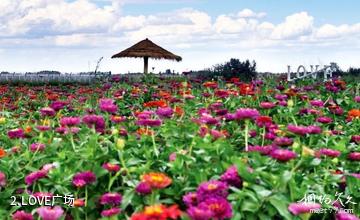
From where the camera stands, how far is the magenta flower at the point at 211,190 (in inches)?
96.3

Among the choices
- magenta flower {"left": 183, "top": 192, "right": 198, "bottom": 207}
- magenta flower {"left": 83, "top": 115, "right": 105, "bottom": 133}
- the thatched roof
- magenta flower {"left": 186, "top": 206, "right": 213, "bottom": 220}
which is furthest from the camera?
the thatched roof

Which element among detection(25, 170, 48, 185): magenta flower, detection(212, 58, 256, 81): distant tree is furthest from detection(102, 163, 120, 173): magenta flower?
detection(212, 58, 256, 81): distant tree

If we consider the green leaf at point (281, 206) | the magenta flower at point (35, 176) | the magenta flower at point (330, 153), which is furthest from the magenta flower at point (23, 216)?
the magenta flower at point (330, 153)

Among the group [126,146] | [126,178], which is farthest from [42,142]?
[126,178]

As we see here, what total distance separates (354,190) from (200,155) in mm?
799

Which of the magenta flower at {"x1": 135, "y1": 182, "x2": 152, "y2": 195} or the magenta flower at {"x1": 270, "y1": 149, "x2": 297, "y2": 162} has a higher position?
the magenta flower at {"x1": 270, "y1": 149, "x2": 297, "y2": 162}

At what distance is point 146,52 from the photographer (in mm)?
26969

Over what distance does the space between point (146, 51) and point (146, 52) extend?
0.06 m

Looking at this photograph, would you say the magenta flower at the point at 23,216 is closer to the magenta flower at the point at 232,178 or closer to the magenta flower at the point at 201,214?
the magenta flower at the point at 232,178

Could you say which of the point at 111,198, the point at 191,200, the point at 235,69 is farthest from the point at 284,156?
the point at 235,69

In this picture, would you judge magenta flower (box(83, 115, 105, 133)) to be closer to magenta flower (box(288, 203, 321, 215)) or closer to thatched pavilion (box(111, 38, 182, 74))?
magenta flower (box(288, 203, 321, 215))

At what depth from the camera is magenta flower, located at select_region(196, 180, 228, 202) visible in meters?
2.45

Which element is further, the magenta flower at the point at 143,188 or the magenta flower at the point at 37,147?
the magenta flower at the point at 37,147

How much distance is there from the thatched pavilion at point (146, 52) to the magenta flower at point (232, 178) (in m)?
24.2
